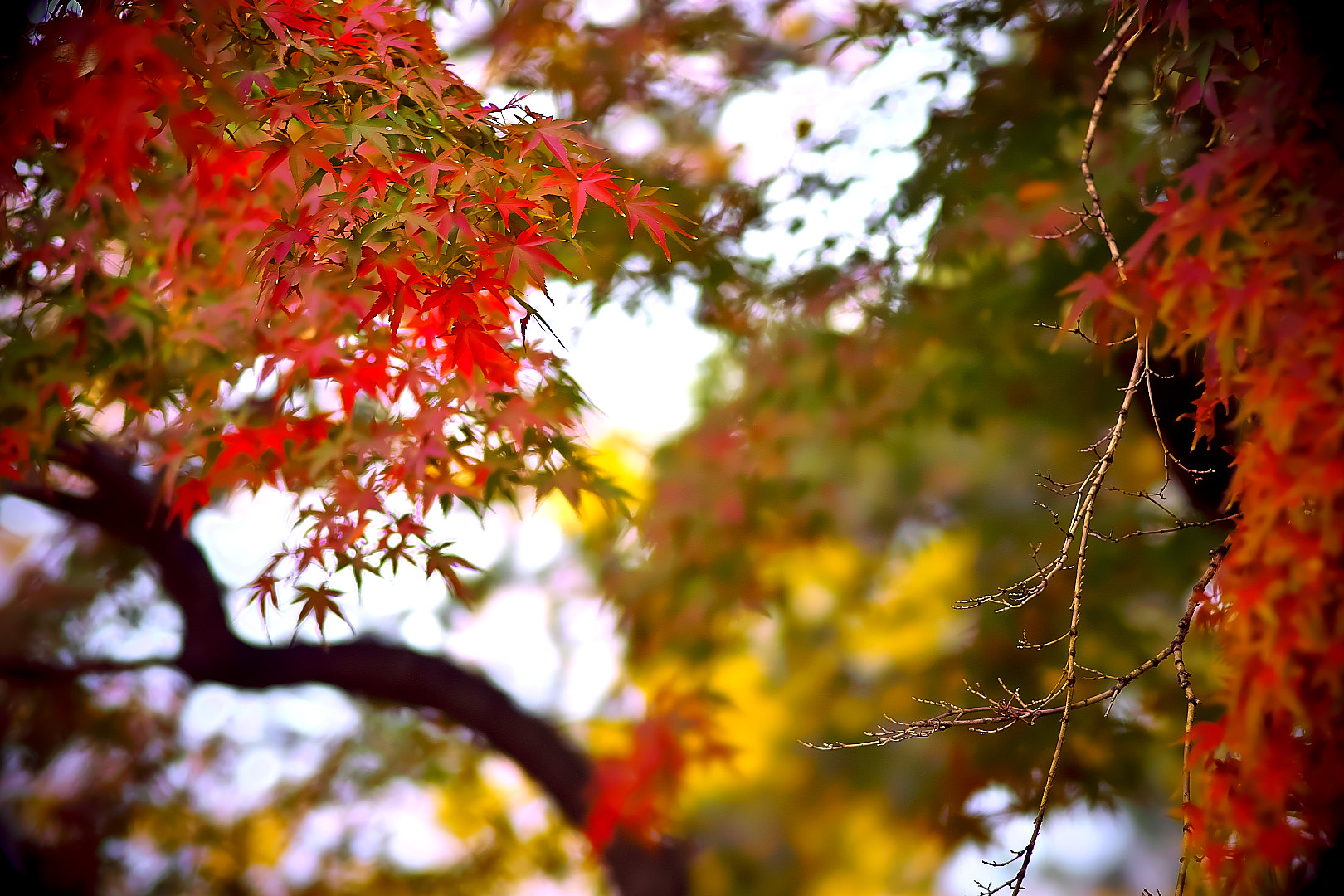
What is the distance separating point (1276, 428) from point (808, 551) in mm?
3617

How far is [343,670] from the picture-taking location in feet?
10.8

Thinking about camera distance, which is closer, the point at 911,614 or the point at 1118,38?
the point at 1118,38

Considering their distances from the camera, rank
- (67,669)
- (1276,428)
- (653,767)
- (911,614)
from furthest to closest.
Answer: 1. (911,614)
2. (653,767)
3. (67,669)
4. (1276,428)

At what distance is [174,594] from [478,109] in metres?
2.42

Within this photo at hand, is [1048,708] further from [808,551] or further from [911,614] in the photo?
[911,614]

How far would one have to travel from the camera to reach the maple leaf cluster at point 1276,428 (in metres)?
1.06

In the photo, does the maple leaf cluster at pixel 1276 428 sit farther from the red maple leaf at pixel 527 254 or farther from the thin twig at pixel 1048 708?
the red maple leaf at pixel 527 254

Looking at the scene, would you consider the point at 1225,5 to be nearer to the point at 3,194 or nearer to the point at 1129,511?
the point at 3,194

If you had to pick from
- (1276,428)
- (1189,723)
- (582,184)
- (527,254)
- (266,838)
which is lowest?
(1189,723)

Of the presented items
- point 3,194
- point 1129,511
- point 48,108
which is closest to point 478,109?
point 48,108

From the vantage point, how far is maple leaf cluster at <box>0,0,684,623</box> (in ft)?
4.37

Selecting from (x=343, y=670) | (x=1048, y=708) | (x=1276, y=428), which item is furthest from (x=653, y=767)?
(x=1276, y=428)

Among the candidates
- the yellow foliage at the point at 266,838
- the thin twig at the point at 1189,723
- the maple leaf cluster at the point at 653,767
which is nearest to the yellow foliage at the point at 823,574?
the maple leaf cluster at the point at 653,767

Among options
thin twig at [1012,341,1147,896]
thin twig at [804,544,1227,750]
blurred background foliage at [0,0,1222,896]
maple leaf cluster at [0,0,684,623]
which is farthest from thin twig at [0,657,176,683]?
thin twig at [1012,341,1147,896]
